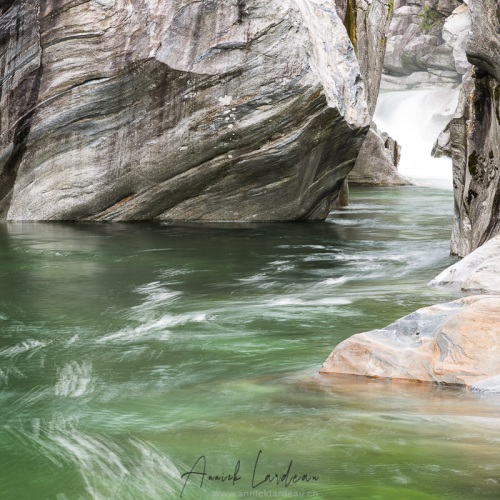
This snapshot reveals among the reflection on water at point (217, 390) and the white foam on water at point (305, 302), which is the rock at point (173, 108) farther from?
the white foam on water at point (305, 302)

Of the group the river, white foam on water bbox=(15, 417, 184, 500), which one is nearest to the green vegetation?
the river

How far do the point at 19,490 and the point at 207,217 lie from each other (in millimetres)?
10125

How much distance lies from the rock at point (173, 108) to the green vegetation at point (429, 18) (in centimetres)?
3581

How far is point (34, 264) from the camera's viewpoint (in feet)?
29.2

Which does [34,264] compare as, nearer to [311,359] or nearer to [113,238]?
[113,238]

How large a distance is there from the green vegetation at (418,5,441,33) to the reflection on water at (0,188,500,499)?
132ft

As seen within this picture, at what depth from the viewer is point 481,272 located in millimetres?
6656

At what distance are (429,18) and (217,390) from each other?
150 feet

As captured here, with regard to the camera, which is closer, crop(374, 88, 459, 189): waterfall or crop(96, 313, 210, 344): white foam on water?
crop(96, 313, 210, 344): white foam on water

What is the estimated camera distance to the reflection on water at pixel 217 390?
3125mm

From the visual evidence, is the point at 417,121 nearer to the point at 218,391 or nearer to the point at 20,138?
the point at 20,138

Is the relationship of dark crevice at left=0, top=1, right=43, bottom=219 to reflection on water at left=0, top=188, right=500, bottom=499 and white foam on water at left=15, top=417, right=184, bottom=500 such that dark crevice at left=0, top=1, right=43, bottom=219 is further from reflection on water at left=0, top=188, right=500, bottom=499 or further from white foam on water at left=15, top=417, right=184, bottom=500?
white foam on water at left=15, top=417, right=184, bottom=500

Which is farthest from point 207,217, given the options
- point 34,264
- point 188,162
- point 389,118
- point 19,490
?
point 389,118

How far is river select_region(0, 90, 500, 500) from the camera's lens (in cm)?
311
